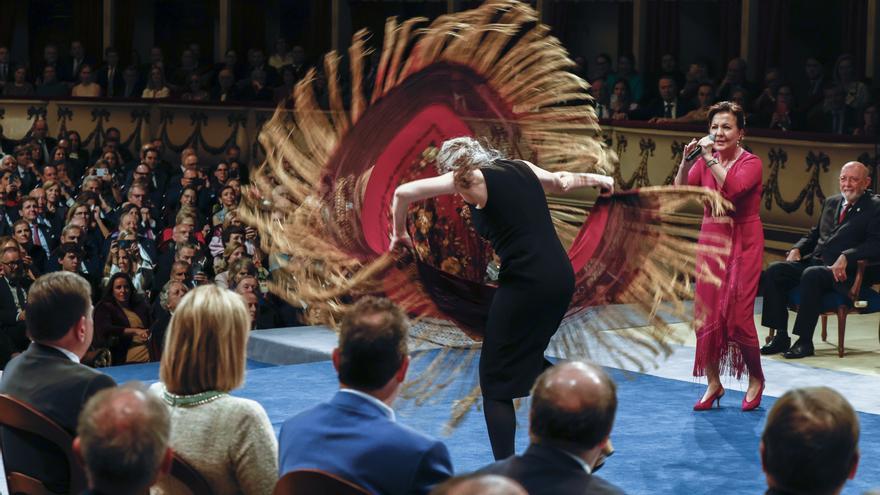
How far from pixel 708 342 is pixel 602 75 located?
22.4 ft

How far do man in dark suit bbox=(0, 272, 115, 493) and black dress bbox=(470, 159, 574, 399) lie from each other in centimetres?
149

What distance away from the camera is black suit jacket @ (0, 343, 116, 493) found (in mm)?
3107

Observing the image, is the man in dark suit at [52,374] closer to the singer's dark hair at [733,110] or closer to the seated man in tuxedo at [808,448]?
the seated man in tuxedo at [808,448]

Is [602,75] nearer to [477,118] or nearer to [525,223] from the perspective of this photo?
[477,118]

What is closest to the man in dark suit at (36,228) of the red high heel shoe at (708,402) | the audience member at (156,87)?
the audience member at (156,87)

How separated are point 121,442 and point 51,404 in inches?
37.2

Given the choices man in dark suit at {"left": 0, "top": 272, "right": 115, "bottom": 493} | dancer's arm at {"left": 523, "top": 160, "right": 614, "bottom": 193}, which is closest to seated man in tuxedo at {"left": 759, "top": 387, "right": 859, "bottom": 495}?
man in dark suit at {"left": 0, "top": 272, "right": 115, "bottom": 493}

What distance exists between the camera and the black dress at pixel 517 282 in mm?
4305

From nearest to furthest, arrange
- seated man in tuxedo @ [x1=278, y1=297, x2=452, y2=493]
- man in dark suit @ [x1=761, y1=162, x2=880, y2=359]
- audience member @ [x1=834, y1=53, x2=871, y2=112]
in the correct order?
seated man in tuxedo @ [x1=278, y1=297, x2=452, y2=493] → man in dark suit @ [x1=761, y1=162, x2=880, y2=359] → audience member @ [x1=834, y1=53, x2=871, y2=112]

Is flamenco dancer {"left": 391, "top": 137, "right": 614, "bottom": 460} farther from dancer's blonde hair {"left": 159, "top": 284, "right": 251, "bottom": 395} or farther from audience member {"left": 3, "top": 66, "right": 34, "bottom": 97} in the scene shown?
audience member {"left": 3, "top": 66, "right": 34, "bottom": 97}

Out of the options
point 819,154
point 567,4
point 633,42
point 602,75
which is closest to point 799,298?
point 819,154

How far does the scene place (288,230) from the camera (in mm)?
4883

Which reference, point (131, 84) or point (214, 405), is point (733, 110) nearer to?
point (214, 405)

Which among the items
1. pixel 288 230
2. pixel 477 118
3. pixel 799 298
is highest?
pixel 477 118
